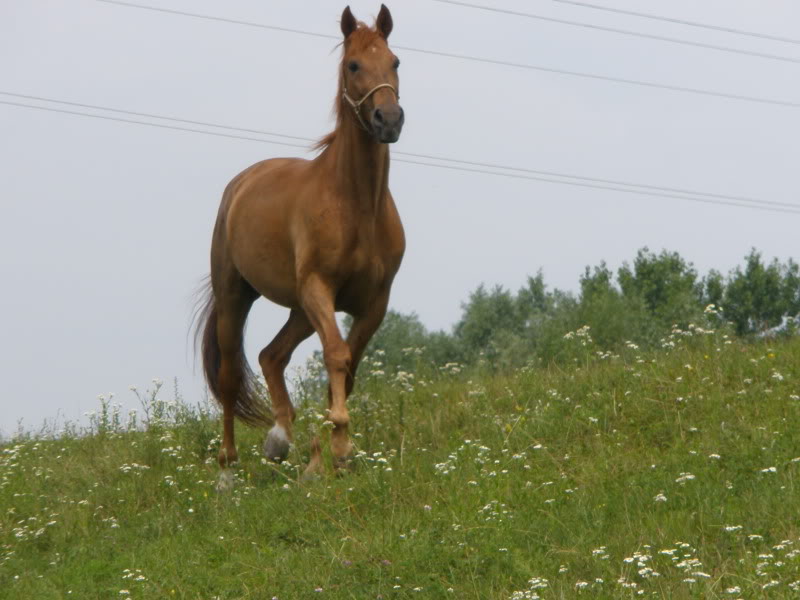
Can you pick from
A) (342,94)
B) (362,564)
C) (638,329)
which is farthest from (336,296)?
(638,329)

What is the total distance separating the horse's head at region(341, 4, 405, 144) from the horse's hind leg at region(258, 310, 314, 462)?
6.93ft

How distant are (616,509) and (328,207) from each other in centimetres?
324

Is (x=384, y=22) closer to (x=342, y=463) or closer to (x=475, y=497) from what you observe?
(x=342, y=463)

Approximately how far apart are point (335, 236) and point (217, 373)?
8.84ft

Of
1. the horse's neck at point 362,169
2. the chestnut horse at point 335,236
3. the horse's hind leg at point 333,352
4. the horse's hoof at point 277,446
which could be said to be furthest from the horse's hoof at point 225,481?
the horse's neck at point 362,169

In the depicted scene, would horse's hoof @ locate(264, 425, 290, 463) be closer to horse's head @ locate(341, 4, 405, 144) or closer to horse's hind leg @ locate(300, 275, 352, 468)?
horse's hind leg @ locate(300, 275, 352, 468)

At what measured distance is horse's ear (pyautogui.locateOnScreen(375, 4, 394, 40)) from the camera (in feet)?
29.8

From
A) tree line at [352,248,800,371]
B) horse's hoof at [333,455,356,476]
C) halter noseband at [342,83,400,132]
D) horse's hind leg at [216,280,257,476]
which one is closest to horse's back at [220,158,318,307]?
horse's hind leg at [216,280,257,476]

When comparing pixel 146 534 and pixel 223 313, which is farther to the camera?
pixel 223 313

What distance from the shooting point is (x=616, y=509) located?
6.65 meters

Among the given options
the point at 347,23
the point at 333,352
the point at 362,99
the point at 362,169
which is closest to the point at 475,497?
the point at 333,352

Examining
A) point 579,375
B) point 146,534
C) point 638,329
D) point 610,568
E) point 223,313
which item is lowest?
point 610,568

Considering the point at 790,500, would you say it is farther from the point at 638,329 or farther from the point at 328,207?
the point at 638,329

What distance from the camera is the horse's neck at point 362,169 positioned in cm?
882
